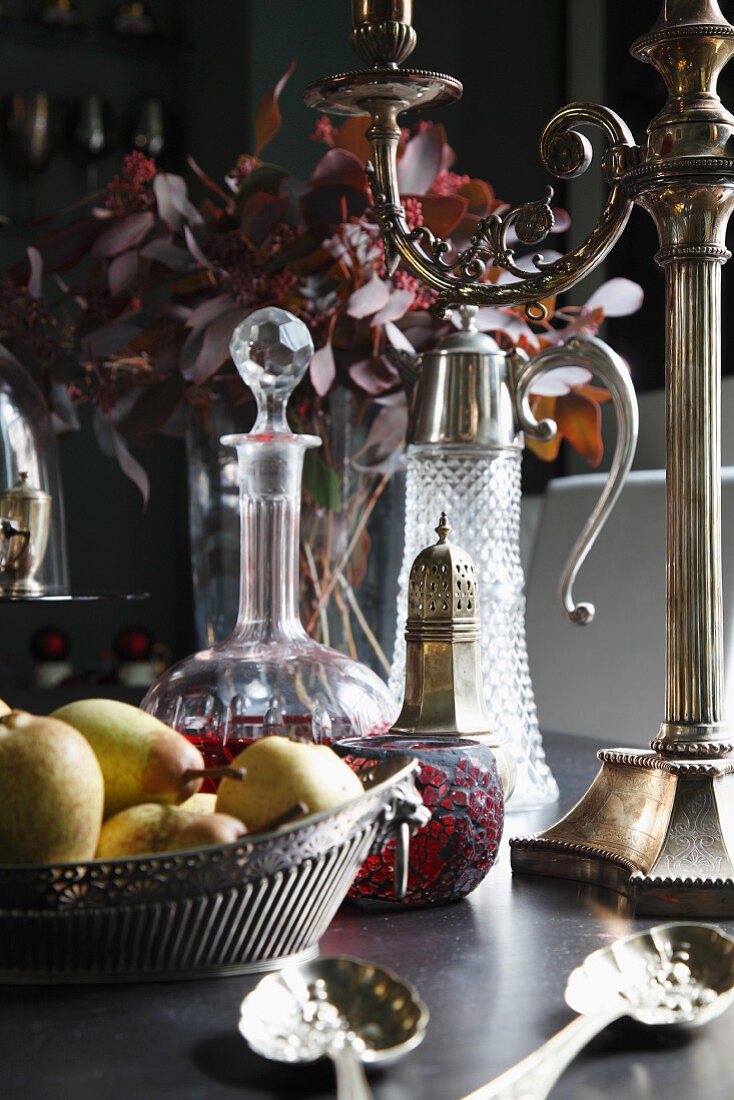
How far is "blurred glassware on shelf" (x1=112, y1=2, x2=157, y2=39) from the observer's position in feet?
11.5

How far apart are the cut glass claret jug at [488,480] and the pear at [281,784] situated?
38 cm

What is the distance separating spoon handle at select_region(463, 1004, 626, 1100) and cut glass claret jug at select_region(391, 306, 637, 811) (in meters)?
0.46

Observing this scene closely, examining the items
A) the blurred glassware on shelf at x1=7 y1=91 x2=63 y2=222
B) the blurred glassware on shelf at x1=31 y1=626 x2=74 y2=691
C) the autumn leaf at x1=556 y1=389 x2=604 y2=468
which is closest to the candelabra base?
the autumn leaf at x1=556 y1=389 x2=604 y2=468

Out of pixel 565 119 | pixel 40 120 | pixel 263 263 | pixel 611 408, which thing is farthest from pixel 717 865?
pixel 40 120

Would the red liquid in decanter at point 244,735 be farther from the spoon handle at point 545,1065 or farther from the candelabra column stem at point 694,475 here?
the spoon handle at point 545,1065

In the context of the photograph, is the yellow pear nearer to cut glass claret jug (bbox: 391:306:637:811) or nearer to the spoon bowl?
the spoon bowl

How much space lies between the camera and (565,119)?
71 centimetres

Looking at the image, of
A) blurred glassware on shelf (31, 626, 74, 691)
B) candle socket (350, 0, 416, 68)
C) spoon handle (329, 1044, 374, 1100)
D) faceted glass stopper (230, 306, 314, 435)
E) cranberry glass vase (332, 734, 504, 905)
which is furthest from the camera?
blurred glassware on shelf (31, 626, 74, 691)

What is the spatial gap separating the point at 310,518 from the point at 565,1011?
67 cm

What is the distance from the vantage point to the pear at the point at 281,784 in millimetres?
523

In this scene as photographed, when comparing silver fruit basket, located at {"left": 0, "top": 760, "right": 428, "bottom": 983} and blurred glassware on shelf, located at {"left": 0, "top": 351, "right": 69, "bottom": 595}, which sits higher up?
blurred glassware on shelf, located at {"left": 0, "top": 351, "right": 69, "bottom": 595}

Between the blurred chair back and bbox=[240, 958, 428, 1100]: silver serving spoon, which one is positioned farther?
the blurred chair back

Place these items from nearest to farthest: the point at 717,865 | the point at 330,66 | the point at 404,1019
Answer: the point at 404,1019 → the point at 717,865 → the point at 330,66

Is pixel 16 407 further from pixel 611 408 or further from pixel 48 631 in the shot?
pixel 48 631
